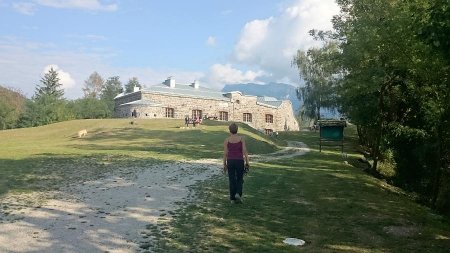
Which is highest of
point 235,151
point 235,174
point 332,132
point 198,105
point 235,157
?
point 198,105

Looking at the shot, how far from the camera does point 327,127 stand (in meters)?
29.6

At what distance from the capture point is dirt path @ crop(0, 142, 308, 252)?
7196mm

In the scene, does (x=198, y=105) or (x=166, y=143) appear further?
(x=198, y=105)

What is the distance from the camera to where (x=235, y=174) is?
11.2m

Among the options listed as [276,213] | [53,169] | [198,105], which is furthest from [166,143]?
[198,105]

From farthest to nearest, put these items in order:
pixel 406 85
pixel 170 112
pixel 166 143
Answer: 1. pixel 170 112
2. pixel 166 143
3. pixel 406 85

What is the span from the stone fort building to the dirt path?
46.7 meters

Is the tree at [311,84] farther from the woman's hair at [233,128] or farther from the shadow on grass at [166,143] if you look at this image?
the woman's hair at [233,128]

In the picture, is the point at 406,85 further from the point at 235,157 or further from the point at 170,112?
the point at 170,112

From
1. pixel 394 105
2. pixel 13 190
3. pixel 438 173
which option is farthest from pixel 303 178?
pixel 13 190

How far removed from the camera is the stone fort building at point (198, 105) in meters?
61.2

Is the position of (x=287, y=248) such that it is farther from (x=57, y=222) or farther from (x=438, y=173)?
(x=438, y=173)

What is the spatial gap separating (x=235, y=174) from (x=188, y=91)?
188 ft

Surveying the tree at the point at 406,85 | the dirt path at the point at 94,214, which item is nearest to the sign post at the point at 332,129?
the tree at the point at 406,85
